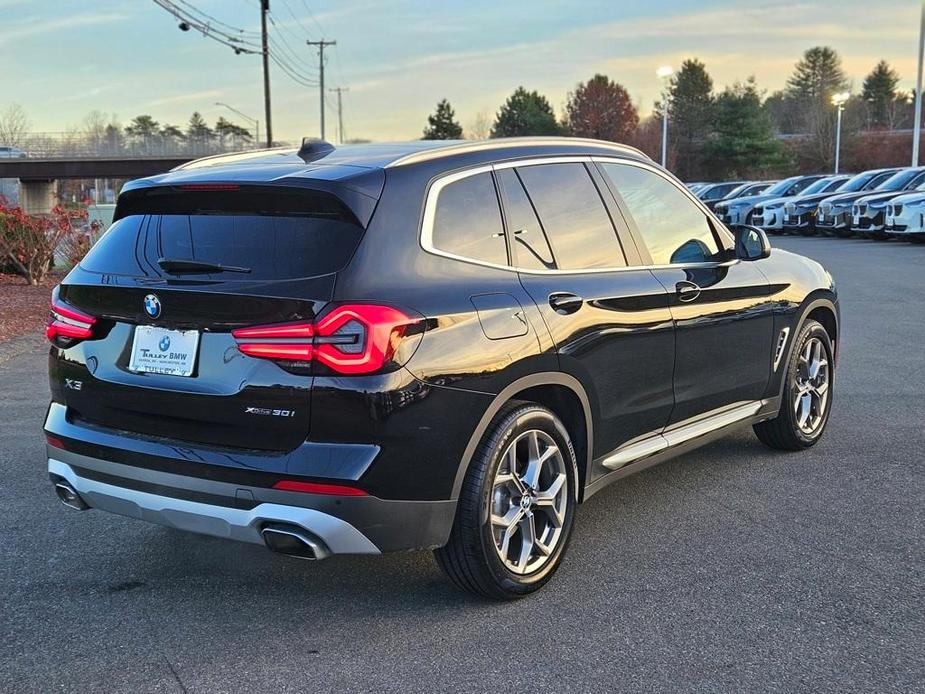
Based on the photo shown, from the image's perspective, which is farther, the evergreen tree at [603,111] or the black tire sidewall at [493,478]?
the evergreen tree at [603,111]

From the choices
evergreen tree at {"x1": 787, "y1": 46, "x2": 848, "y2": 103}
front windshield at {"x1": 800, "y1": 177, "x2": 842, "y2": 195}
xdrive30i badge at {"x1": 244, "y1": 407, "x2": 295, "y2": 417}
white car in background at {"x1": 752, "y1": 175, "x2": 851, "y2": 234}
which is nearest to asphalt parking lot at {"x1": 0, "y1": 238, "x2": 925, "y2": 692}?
xdrive30i badge at {"x1": 244, "y1": 407, "x2": 295, "y2": 417}

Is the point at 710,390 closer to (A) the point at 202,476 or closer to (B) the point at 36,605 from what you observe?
(A) the point at 202,476

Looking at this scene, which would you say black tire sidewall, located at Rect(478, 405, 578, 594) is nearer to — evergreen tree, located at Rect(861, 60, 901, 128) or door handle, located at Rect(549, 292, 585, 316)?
door handle, located at Rect(549, 292, 585, 316)

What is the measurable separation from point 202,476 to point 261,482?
0.85 feet

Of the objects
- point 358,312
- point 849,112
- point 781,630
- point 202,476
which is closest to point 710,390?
point 781,630

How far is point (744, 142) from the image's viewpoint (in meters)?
71.1

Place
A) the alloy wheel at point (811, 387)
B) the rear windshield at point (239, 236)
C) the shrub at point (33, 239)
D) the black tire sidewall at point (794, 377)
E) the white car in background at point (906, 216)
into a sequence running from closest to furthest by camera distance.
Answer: the rear windshield at point (239, 236)
the black tire sidewall at point (794, 377)
the alloy wheel at point (811, 387)
the shrub at point (33, 239)
the white car in background at point (906, 216)

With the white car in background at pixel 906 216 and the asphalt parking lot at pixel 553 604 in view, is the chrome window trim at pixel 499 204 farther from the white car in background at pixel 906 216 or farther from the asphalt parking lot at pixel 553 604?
the white car in background at pixel 906 216

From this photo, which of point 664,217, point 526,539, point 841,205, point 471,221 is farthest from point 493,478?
point 841,205

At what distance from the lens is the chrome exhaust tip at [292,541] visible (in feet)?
10.9

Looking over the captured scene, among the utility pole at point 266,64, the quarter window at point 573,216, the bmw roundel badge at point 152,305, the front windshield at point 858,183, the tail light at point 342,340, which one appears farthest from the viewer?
the utility pole at point 266,64

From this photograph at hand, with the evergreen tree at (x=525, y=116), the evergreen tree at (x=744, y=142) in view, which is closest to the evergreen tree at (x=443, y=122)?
the evergreen tree at (x=525, y=116)

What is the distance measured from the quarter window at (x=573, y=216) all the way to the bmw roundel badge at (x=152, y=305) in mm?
1620

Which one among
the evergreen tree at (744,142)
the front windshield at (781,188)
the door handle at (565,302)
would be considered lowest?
the door handle at (565,302)
